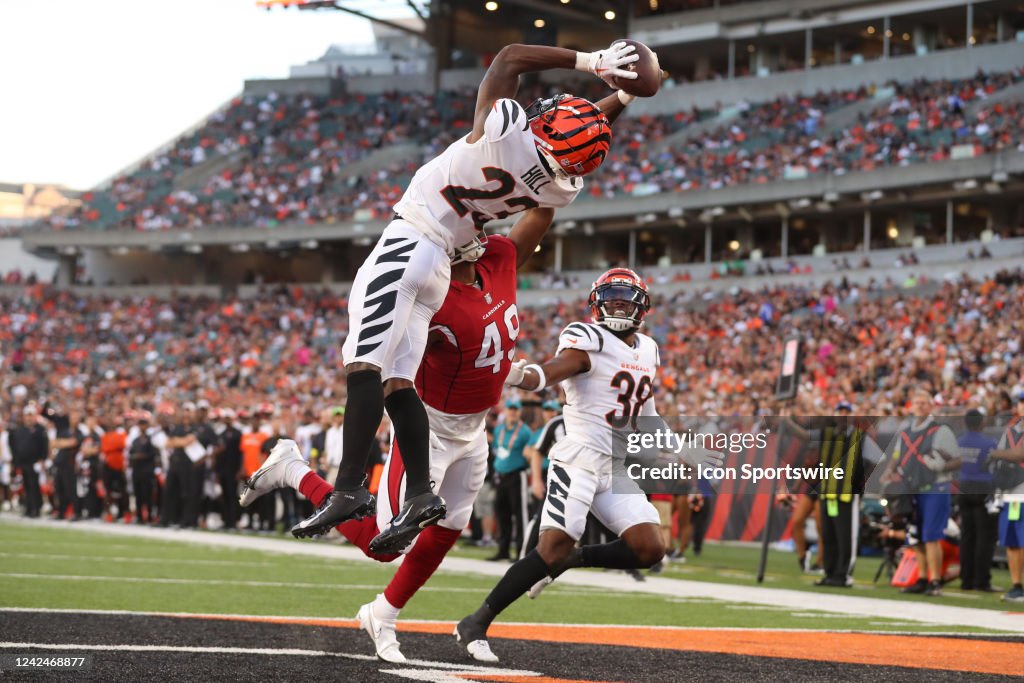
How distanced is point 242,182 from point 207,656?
138 ft

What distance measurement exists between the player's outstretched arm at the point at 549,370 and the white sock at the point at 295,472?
1028 millimetres

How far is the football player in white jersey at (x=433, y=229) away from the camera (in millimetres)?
4793

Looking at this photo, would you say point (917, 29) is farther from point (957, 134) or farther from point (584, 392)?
point (584, 392)

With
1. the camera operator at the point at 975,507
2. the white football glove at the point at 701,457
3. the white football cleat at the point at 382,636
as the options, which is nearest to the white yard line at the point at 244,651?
the white football cleat at the point at 382,636

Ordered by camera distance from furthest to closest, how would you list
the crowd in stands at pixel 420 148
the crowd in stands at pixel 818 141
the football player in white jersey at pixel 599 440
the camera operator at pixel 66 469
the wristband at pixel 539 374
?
the crowd in stands at pixel 420 148 < the crowd in stands at pixel 818 141 < the camera operator at pixel 66 469 < the football player in white jersey at pixel 599 440 < the wristband at pixel 539 374

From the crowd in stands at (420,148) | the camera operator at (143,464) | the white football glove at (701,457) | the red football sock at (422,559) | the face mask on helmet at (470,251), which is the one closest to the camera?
the face mask on helmet at (470,251)

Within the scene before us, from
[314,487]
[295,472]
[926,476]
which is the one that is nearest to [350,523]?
[314,487]

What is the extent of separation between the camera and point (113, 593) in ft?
27.1

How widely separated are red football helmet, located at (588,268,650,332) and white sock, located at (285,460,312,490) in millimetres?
2075

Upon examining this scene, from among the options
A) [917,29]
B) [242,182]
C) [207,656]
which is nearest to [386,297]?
[207,656]

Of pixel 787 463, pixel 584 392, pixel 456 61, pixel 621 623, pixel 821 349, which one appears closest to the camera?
pixel 584 392

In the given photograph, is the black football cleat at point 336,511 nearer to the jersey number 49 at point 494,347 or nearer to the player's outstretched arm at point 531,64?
→ the jersey number 49 at point 494,347

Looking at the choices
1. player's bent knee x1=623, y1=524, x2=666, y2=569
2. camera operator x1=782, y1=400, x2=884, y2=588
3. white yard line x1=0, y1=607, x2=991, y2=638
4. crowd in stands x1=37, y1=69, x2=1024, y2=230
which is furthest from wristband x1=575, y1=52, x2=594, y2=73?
crowd in stands x1=37, y1=69, x2=1024, y2=230

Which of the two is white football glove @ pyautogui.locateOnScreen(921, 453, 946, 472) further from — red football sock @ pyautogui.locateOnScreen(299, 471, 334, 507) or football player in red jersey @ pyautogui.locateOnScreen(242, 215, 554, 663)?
red football sock @ pyautogui.locateOnScreen(299, 471, 334, 507)
